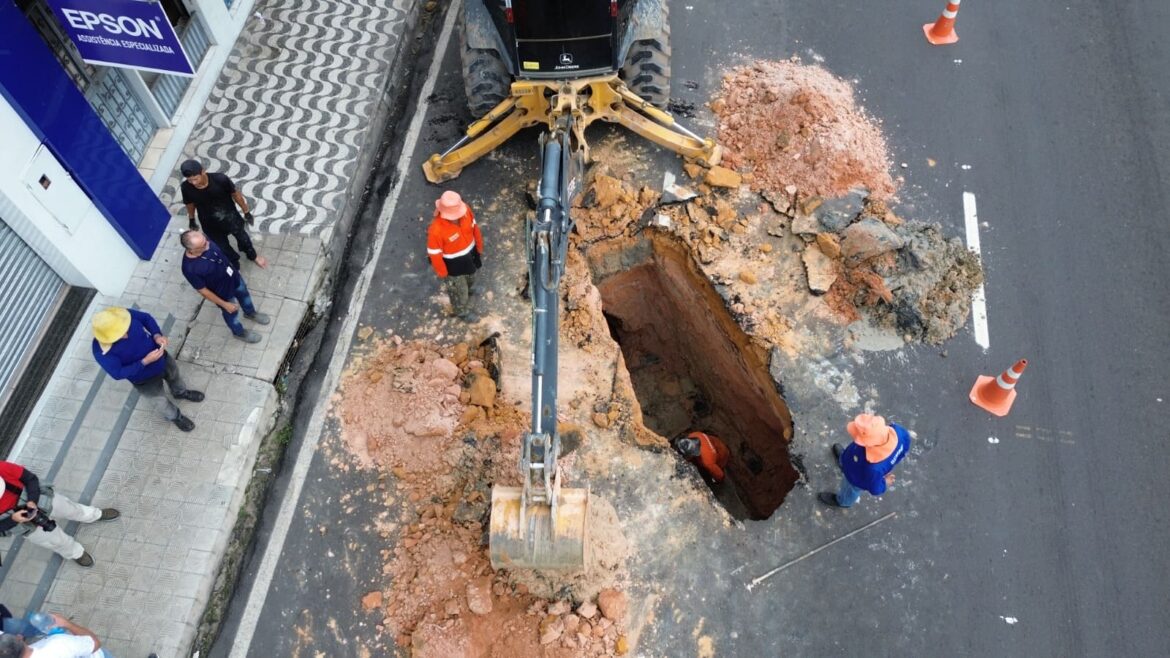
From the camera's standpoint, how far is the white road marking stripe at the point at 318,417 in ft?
21.6

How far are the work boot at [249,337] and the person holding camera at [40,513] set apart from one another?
6.06 ft

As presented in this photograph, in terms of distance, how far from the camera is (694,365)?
9062mm

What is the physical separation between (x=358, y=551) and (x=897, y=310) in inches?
215

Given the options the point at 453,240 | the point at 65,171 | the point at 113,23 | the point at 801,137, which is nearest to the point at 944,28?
the point at 801,137

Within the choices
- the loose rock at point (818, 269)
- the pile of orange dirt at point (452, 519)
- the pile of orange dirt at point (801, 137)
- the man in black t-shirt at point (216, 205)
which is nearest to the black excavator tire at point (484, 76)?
the pile of orange dirt at point (801, 137)

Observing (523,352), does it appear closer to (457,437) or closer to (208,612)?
(457,437)

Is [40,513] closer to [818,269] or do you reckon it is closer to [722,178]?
[722,178]

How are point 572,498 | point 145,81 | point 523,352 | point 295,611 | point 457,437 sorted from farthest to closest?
point 145,81 < point 523,352 < point 457,437 < point 295,611 < point 572,498

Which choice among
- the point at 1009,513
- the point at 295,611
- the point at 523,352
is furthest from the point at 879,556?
the point at 295,611

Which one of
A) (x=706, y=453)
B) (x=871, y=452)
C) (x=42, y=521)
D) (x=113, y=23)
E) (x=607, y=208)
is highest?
(x=113, y=23)

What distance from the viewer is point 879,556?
6.68 m

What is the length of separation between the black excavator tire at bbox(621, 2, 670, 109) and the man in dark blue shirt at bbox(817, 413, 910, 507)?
4.28 m

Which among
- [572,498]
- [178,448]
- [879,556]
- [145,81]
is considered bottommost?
[879,556]

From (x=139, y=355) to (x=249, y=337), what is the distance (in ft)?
4.31
